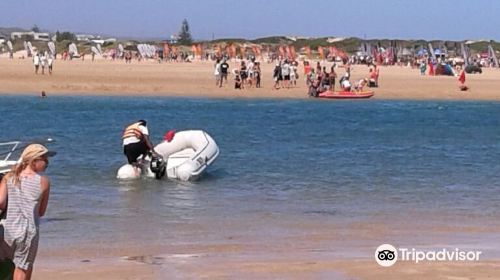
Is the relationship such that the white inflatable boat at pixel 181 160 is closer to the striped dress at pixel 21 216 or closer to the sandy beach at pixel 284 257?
the sandy beach at pixel 284 257

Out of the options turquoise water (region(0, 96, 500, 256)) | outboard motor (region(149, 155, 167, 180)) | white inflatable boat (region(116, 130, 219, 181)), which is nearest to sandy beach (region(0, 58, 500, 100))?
turquoise water (region(0, 96, 500, 256))

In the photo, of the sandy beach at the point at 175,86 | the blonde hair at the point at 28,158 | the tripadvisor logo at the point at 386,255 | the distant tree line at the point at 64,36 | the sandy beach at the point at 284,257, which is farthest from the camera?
the distant tree line at the point at 64,36

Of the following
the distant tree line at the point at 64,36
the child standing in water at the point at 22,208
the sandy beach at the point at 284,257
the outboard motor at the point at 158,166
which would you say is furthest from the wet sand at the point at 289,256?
the distant tree line at the point at 64,36

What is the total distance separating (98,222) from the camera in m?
12.5

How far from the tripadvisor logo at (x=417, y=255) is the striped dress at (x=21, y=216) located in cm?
330

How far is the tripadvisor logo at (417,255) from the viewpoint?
31.6ft

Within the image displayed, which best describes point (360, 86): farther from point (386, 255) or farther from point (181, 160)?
point (386, 255)

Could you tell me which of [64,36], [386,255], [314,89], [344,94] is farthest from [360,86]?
[64,36]

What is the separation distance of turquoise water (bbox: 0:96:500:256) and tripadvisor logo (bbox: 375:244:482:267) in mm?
1895

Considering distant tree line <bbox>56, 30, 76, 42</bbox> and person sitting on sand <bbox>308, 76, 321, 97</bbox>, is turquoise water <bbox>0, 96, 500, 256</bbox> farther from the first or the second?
distant tree line <bbox>56, 30, 76, 42</bbox>

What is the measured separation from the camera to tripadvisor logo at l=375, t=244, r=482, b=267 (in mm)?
9625

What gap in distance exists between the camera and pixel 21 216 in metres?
7.54

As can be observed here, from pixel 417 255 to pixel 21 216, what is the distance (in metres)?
4.03

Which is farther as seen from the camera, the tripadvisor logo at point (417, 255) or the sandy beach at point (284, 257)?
the tripadvisor logo at point (417, 255)
